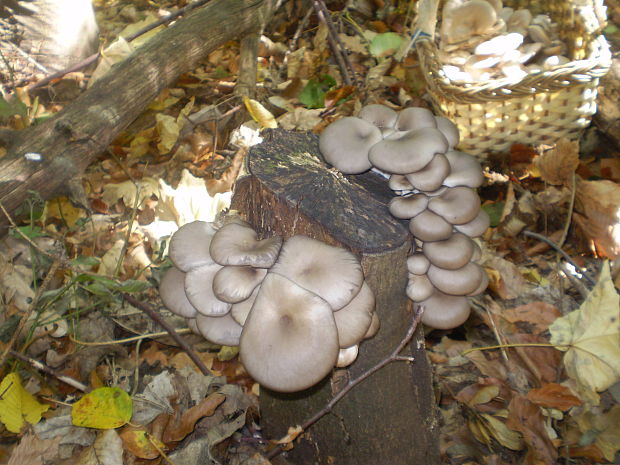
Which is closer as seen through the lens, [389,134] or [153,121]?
[389,134]

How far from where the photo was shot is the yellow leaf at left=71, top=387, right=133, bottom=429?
2.28 m

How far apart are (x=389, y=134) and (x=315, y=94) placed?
2.80m

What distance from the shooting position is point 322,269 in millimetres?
1644

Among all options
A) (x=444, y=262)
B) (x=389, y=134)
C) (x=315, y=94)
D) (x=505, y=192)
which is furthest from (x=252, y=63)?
(x=444, y=262)

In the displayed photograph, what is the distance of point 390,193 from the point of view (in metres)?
2.13

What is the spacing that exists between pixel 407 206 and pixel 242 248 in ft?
2.32

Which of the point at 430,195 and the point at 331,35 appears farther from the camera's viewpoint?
the point at 331,35

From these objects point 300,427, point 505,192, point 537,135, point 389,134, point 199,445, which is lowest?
point 505,192

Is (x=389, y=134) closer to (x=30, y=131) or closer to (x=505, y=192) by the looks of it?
(x=505, y=192)

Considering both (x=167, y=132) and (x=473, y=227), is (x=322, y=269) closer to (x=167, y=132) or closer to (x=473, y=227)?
(x=473, y=227)

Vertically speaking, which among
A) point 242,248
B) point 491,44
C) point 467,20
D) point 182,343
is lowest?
point 182,343

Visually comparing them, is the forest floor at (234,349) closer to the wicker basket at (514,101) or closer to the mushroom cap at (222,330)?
the wicker basket at (514,101)

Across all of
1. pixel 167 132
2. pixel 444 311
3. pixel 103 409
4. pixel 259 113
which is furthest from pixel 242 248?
pixel 167 132

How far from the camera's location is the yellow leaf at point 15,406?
2.33 m
